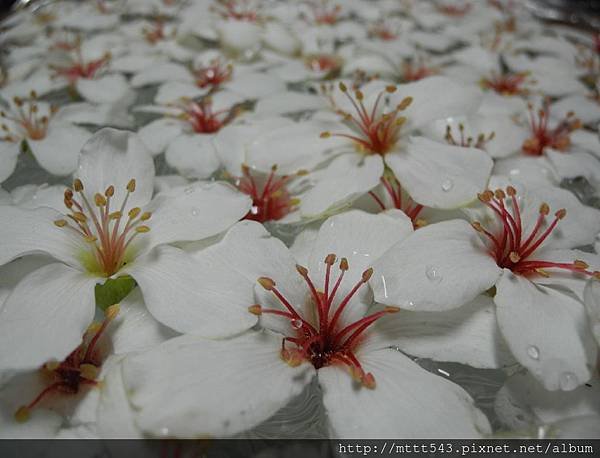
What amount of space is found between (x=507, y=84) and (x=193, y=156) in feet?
2.38

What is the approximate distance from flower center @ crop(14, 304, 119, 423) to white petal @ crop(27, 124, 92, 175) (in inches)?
12.9

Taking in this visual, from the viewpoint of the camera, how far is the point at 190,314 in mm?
465

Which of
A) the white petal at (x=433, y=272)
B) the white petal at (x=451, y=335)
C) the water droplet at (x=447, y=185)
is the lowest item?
the white petal at (x=451, y=335)

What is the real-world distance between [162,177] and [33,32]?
838mm

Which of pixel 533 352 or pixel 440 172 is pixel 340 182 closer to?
pixel 440 172

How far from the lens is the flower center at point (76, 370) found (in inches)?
17.4

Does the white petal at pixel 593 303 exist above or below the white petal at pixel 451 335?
above

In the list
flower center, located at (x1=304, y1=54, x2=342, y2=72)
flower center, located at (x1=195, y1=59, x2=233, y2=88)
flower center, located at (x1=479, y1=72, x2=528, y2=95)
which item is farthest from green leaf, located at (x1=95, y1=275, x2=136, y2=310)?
flower center, located at (x1=479, y1=72, x2=528, y2=95)

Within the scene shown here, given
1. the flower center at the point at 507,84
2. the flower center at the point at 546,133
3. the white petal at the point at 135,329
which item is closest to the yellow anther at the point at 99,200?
the white petal at the point at 135,329

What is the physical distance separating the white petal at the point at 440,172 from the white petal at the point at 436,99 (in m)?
0.06

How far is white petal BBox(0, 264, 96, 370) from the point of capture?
1.38 ft

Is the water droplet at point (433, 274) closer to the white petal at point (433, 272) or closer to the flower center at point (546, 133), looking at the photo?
the white petal at point (433, 272)

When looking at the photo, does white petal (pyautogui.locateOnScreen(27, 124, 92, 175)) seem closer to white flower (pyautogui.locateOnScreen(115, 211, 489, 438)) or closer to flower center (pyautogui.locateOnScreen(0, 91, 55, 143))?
flower center (pyautogui.locateOnScreen(0, 91, 55, 143))

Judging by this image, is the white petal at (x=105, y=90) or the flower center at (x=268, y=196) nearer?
the flower center at (x=268, y=196)
